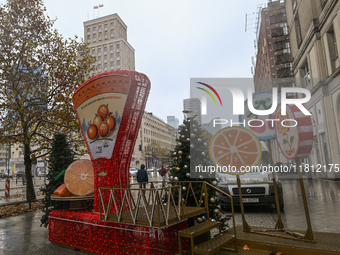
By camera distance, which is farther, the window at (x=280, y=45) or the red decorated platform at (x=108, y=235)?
the window at (x=280, y=45)

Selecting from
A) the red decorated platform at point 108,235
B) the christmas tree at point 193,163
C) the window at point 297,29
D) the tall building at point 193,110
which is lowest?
the red decorated platform at point 108,235

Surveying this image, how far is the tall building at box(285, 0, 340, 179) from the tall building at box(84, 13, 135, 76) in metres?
60.4

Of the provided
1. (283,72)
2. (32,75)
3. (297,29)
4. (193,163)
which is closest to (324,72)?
(297,29)

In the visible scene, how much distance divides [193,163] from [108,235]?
2.26m

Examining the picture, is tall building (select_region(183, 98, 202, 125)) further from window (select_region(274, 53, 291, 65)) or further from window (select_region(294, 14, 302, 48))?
window (select_region(274, 53, 291, 65))

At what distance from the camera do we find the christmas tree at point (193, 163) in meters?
5.22

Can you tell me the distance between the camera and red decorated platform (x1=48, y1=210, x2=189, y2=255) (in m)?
3.84

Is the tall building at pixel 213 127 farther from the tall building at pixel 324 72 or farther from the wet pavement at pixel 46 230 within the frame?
the tall building at pixel 324 72

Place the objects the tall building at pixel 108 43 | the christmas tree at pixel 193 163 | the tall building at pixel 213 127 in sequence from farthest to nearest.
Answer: the tall building at pixel 108 43 < the christmas tree at pixel 193 163 < the tall building at pixel 213 127

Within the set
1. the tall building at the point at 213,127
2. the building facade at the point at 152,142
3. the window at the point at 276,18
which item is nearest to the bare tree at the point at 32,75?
the tall building at the point at 213,127

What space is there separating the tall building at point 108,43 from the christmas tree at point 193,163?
72.4 meters

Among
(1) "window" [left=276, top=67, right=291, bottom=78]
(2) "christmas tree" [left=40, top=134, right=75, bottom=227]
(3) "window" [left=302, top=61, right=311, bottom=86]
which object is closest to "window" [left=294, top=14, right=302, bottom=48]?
(3) "window" [left=302, top=61, right=311, bottom=86]

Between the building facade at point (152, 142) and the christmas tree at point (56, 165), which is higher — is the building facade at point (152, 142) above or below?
above

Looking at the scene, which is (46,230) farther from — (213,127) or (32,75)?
(32,75)
